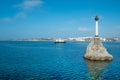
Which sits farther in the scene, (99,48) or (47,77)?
(99,48)

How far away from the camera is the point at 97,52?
54.4 meters

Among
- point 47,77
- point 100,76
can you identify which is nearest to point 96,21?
point 100,76

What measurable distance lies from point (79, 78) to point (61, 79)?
3.07m

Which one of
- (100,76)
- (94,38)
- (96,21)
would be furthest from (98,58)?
(100,76)

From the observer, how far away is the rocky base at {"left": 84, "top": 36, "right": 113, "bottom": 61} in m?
54.0

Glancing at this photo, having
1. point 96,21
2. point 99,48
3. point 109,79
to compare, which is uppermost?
point 96,21

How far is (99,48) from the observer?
180 ft

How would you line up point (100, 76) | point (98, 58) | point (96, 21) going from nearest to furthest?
point (100, 76)
point (98, 58)
point (96, 21)

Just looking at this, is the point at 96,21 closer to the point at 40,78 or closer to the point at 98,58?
the point at 98,58

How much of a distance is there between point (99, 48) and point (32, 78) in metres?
28.4

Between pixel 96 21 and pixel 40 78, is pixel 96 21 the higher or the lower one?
the higher one

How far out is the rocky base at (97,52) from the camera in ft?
177

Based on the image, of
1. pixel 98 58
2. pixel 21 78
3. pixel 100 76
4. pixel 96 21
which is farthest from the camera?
pixel 96 21

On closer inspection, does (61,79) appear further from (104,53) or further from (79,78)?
(104,53)
